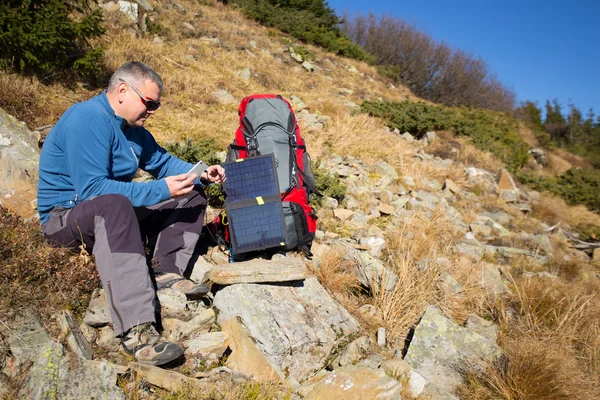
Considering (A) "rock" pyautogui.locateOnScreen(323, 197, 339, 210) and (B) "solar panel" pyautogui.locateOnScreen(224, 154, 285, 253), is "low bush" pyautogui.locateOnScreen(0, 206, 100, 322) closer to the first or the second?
(B) "solar panel" pyautogui.locateOnScreen(224, 154, 285, 253)

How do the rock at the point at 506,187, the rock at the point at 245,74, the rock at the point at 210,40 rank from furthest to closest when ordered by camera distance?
1. the rock at the point at 210,40
2. the rock at the point at 245,74
3. the rock at the point at 506,187

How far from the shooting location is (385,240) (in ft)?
15.9

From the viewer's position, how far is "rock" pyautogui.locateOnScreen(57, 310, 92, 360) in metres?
2.17

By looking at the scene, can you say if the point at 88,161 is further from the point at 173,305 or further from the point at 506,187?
the point at 506,187

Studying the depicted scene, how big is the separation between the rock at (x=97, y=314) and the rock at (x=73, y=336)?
0.08 meters

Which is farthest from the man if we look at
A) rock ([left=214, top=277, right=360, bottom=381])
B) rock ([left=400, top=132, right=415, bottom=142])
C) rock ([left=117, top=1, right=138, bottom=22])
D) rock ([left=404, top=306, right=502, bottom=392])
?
rock ([left=400, top=132, right=415, bottom=142])

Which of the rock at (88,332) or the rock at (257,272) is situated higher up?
the rock at (257,272)

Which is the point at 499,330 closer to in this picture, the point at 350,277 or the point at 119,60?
the point at 350,277

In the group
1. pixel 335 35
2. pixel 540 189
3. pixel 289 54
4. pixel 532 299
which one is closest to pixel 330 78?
pixel 289 54

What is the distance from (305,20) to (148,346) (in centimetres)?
1774

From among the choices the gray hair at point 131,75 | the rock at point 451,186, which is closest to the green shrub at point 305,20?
the rock at point 451,186

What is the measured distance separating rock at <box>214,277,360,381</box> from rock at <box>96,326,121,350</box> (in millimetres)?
691

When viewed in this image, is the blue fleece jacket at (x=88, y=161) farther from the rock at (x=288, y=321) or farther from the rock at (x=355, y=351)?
the rock at (x=355, y=351)

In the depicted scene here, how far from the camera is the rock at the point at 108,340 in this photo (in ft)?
7.72
